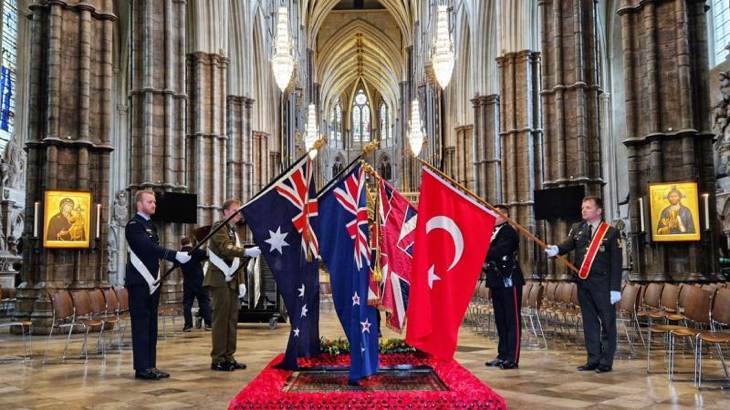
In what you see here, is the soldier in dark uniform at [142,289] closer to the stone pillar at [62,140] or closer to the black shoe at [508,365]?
the black shoe at [508,365]

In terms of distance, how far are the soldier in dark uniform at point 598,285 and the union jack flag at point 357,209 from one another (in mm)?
2806

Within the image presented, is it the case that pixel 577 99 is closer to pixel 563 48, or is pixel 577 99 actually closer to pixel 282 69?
pixel 563 48

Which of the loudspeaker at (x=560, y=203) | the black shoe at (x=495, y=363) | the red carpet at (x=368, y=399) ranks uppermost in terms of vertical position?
the loudspeaker at (x=560, y=203)

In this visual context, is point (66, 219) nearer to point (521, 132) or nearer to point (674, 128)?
point (674, 128)

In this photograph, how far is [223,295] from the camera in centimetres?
728

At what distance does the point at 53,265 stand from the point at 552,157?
11.9 m

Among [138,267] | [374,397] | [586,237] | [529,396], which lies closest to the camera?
[374,397]

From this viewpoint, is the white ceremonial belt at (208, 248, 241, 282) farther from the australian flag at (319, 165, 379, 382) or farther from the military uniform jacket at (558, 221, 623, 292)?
the military uniform jacket at (558, 221, 623, 292)

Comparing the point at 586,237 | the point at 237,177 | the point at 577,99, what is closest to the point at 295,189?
the point at 586,237

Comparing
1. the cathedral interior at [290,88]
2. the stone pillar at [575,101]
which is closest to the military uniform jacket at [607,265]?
the cathedral interior at [290,88]

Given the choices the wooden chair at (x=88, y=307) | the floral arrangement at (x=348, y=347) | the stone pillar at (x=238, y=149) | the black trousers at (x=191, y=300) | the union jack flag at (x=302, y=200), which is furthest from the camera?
the stone pillar at (x=238, y=149)

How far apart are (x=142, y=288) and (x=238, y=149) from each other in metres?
20.3

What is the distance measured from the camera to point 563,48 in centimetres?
1605

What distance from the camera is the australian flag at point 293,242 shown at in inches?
214
